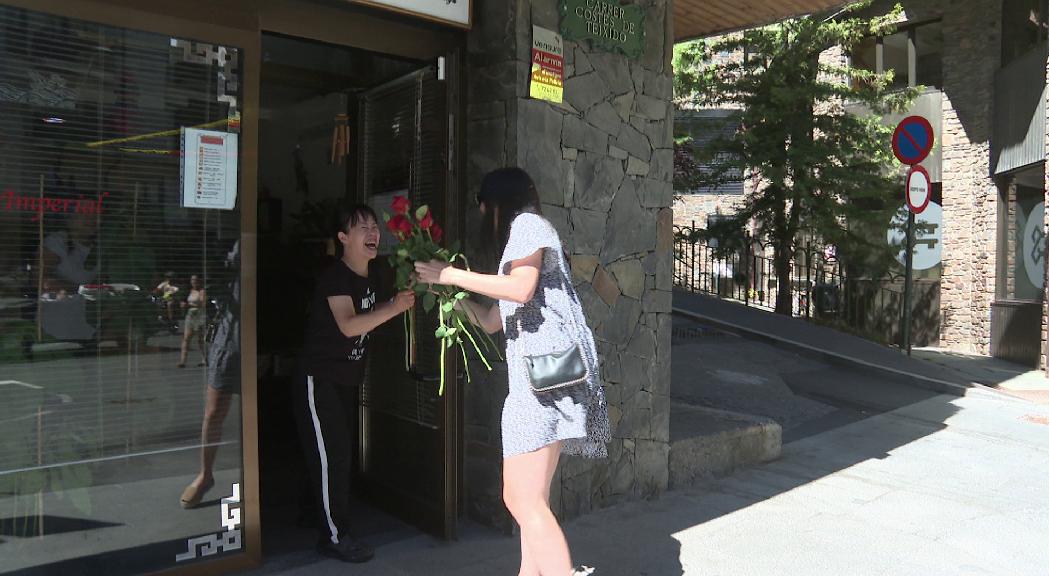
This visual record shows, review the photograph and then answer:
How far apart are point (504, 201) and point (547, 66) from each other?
165 cm

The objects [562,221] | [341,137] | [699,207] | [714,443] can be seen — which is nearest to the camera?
[562,221]

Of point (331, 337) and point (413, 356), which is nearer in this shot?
point (331, 337)

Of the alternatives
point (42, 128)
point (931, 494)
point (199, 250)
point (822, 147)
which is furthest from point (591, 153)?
point (822, 147)

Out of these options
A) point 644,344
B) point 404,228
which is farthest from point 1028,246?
point 404,228

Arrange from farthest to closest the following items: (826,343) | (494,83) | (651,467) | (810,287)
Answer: (810,287) → (826,343) → (651,467) → (494,83)

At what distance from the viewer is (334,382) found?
4035 mm

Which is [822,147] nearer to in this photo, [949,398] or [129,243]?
[949,398]

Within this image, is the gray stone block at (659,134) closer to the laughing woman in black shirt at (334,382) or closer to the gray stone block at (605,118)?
the gray stone block at (605,118)

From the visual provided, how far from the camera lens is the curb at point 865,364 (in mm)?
9695

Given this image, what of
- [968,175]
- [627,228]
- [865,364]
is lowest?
[865,364]

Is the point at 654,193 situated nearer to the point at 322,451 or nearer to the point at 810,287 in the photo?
the point at 322,451

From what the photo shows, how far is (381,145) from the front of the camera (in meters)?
5.03

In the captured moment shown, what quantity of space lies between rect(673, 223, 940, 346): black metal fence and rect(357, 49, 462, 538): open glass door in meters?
9.89

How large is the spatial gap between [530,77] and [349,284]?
1495 mm
